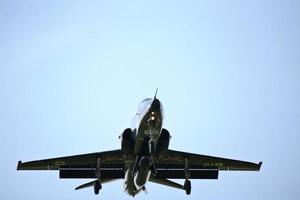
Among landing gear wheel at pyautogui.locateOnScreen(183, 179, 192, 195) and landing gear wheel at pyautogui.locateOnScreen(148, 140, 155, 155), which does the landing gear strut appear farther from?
landing gear wheel at pyautogui.locateOnScreen(148, 140, 155, 155)

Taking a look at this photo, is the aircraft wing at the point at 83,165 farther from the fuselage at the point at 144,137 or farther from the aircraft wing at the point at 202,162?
the aircraft wing at the point at 202,162

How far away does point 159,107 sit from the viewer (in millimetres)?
25188

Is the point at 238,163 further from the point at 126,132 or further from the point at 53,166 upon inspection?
the point at 53,166

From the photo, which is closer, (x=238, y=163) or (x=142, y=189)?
(x=142, y=189)

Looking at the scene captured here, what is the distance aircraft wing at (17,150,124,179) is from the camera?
3148 centimetres

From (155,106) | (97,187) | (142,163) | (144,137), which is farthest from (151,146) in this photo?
(97,187)

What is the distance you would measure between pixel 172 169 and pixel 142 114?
27.4 ft

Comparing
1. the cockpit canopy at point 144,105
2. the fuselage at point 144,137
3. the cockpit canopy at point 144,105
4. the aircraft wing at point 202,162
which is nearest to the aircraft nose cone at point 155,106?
the fuselage at point 144,137

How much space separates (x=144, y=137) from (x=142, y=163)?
1887mm

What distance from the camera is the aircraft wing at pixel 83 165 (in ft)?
103

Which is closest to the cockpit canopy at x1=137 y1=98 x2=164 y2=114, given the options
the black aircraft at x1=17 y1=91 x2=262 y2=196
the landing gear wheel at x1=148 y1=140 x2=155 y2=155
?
the black aircraft at x1=17 y1=91 x2=262 y2=196

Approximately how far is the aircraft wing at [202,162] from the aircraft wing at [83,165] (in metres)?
3.03

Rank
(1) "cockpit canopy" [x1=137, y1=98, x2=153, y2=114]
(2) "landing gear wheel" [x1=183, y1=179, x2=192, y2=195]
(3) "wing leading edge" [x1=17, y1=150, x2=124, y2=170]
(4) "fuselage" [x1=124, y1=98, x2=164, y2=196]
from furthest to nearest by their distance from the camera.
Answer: (3) "wing leading edge" [x1=17, y1=150, x2=124, y2=170] < (2) "landing gear wheel" [x1=183, y1=179, x2=192, y2=195] < (1) "cockpit canopy" [x1=137, y1=98, x2=153, y2=114] < (4) "fuselage" [x1=124, y1=98, x2=164, y2=196]

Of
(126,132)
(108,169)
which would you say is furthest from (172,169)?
(126,132)
